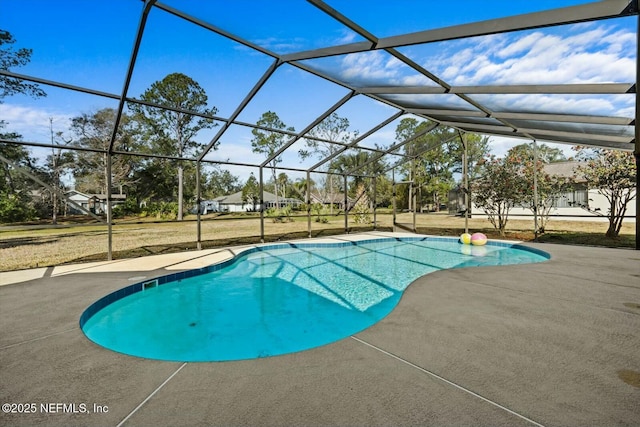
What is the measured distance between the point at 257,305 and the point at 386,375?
3.15 meters

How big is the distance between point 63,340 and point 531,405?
339 cm

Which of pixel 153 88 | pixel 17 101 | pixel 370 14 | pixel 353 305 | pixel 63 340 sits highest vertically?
pixel 153 88

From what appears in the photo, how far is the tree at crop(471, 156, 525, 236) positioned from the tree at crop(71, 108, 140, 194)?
76.2 ft

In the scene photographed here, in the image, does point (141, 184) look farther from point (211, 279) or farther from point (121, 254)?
point (211, 279)

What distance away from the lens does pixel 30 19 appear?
347 inches

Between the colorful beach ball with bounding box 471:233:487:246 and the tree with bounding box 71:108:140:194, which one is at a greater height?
the tree with bounding box 71:108:140:194

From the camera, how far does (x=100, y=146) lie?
23078 mm

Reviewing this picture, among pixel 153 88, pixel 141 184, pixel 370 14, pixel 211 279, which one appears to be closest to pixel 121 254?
pixel 211 279

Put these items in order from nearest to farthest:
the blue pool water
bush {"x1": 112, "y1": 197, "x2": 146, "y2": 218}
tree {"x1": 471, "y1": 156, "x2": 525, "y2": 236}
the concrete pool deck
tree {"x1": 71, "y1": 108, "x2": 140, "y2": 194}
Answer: the concrete pool deck, the blue pool water, tree {"x1": 471, "y1": 156, "x2": 525, "y2": 236}, bush {"x1": 112, "y1": 197, "x2": 146, "y2": 218}, tree {"x1": 71, "y1": 108, "x2": 140, "y2": 194}

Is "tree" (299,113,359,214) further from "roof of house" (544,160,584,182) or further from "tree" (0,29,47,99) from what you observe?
"tree" (0,29,47,99)

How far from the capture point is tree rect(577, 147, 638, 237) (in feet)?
26.7

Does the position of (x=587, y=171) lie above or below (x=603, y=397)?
above

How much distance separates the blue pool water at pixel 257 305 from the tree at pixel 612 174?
10.9ft

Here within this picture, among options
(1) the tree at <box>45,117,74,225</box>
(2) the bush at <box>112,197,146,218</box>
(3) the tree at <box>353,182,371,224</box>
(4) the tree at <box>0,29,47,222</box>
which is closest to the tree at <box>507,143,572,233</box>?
(3) the tree at <box>353,182,371,224</box>
